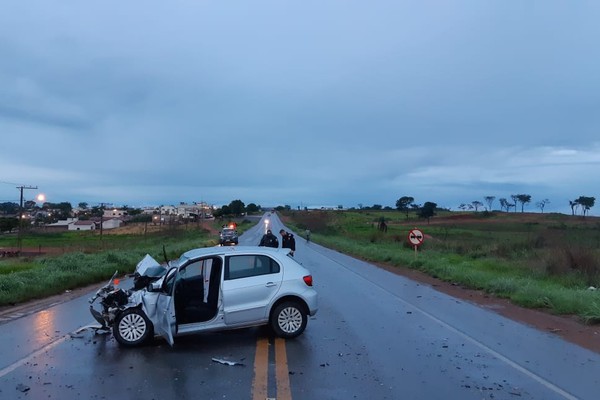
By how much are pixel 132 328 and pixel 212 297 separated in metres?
1.33

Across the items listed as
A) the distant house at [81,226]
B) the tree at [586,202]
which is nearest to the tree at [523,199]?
the tree at [586,202]

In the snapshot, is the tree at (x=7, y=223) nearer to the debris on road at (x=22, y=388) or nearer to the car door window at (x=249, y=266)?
the car door window at (x=249, y=266)

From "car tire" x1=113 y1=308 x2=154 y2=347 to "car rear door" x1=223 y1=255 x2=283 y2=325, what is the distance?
4.18ft

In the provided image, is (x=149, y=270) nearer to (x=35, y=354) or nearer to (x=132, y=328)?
(x=132, y=328)

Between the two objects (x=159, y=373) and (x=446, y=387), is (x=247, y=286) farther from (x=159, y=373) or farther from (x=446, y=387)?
(x=446, y=387)

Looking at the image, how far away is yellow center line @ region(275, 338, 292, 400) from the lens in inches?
252

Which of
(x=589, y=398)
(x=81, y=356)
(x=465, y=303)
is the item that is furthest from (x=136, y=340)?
(x=465, y=303)

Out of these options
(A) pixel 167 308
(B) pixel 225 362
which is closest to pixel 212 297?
(A) pixel 167 308

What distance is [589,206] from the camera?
10244 centimetres

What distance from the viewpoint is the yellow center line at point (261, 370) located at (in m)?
6.43

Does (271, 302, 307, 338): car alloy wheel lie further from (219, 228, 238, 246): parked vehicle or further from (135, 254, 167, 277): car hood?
(219, 228, 238, 246): parked vehicle

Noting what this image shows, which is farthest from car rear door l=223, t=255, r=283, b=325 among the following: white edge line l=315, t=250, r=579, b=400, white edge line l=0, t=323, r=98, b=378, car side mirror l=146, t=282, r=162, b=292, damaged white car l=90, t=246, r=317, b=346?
white edge line l=315, t=250, r=579, b=400

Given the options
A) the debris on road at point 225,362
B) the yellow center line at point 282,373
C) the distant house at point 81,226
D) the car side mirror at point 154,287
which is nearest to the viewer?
the yellow center line at point 282,373

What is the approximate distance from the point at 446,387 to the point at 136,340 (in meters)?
4.83
